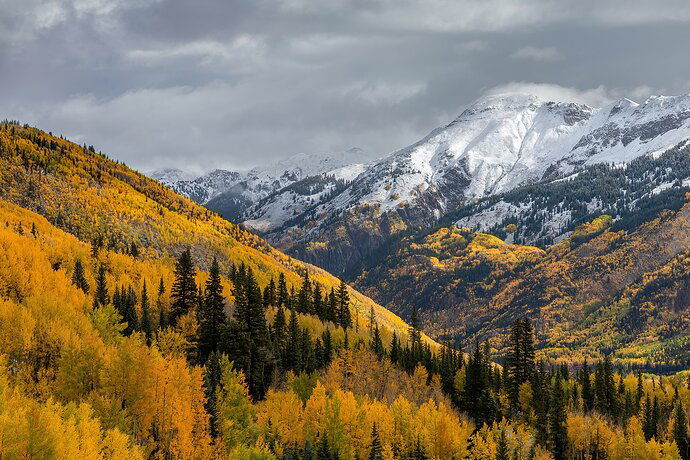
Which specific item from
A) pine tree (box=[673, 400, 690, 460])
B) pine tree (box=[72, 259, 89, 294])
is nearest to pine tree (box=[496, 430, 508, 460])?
pine tree (box=[673, 400, 690, 460])

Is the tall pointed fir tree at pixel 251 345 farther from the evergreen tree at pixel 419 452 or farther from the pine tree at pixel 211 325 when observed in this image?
the evergreen tree at pixel 419 452

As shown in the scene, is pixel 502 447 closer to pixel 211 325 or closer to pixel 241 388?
pixel 241 388

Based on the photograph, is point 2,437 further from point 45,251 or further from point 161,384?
point 45,251

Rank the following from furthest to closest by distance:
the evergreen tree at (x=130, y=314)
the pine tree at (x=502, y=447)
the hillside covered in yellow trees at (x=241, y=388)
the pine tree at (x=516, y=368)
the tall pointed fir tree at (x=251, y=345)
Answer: the pine tree at (x=516, y=368) → the evergreen tree at (x=130, y=314) → the tall pointed fir tree at (x=251, y=345) → the pine tree at (x=502, y=447) → the hillside covered in yellow trees at (x=241, y=388)

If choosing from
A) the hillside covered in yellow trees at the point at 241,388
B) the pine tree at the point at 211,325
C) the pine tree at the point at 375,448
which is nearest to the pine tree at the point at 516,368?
the hillside covered in yellow trees at the point at 241,388

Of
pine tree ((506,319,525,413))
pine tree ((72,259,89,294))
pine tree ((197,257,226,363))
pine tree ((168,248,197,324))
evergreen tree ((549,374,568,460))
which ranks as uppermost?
pine tree ((72,259,89,294))

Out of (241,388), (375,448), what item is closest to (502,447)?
(375,448)

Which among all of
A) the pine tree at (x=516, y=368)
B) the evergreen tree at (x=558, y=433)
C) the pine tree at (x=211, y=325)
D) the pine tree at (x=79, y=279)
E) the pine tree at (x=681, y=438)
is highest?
the pine tree at (x=79, y=279)

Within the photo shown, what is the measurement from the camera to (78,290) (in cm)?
15112

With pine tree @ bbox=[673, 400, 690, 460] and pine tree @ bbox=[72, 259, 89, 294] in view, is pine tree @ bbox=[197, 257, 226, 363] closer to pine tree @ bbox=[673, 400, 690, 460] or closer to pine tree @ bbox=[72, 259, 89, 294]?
pine tree @ bbox=[72, 259, 89, 294]

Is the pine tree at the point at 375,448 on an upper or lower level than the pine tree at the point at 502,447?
upper

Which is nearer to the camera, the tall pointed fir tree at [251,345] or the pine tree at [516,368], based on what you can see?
the tall pointed fir tree at [251,345]

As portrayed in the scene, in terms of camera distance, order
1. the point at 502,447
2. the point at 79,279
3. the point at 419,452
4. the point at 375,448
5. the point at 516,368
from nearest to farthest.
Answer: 1. the point at 375,448
2. the point at 419,452
3. the point at 502,447
4. the point at 516,368
5. the point at 79,279

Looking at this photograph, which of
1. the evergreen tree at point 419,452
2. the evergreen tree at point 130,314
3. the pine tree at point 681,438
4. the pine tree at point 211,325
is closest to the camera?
the evergreen tree at point 419,452
